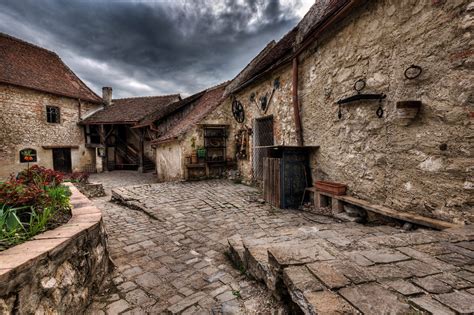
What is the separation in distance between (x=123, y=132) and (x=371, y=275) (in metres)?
18.4

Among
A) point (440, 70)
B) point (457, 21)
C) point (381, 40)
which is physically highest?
point (381, 40)

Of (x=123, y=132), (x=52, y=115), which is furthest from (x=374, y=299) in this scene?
(x=123, y=132)

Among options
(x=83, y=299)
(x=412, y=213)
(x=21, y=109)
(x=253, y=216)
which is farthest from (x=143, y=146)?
(x=412, y=213)

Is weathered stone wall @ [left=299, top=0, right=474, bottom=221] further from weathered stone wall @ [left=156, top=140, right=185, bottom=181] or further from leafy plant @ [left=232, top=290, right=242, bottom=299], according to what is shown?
weathered stone wall @ [left=156, top=140, right=185, bottom=181]

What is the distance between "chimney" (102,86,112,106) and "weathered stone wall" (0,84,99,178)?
195 cm

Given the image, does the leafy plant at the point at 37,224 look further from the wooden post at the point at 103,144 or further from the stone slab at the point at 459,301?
the wooden post at the point at 103,144

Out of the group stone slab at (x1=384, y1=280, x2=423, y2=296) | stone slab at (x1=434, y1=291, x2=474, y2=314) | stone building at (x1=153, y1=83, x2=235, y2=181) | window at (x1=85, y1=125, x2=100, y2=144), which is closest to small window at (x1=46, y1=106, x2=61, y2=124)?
window at (x1=85, y1=125, x2=100, y2=144)

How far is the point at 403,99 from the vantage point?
2.78 meters

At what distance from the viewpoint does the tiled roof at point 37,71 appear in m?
12.1

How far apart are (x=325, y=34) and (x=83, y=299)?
5.30m

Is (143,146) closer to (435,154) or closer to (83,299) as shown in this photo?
(83,299)

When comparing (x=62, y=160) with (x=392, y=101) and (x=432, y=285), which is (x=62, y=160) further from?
(x=432, y=285)

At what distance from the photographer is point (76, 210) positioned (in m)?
2.95

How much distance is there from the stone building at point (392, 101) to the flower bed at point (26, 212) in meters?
4.17
